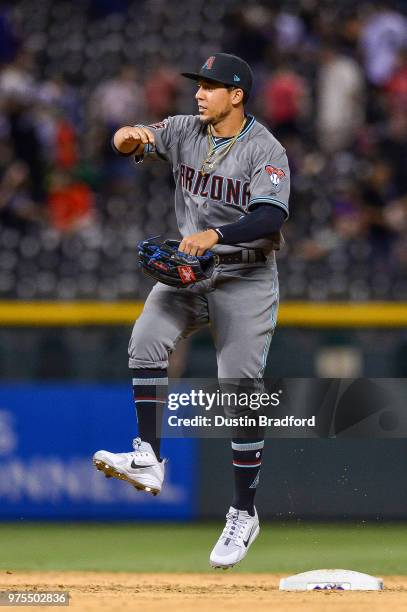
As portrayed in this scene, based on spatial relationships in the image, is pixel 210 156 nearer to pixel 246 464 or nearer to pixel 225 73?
pixel 225 73

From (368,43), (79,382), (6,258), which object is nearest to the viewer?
(79,382)

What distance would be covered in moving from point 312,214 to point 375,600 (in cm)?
489

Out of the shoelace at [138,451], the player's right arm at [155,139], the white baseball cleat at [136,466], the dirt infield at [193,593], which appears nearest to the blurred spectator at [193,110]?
the dirt infield at [193,593]

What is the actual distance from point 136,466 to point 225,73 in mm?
1928

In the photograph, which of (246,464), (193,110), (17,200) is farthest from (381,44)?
(246,464)

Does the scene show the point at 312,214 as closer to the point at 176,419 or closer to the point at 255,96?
the point at 255,96

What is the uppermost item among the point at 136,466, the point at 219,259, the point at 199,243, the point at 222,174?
the point at 222,174

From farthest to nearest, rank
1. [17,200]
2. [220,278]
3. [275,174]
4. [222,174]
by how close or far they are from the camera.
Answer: [17,200] < [220,278] < [222,174] < [275,174]

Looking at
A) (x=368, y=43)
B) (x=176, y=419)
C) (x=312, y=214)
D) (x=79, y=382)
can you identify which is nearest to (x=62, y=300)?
(x=79, y=382)

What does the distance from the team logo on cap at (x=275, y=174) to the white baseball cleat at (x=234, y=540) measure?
1.70 metres

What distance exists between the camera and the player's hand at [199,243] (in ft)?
19.5

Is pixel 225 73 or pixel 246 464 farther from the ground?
pixel 225 73

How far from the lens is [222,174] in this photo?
250 inches

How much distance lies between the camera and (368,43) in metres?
11.4
